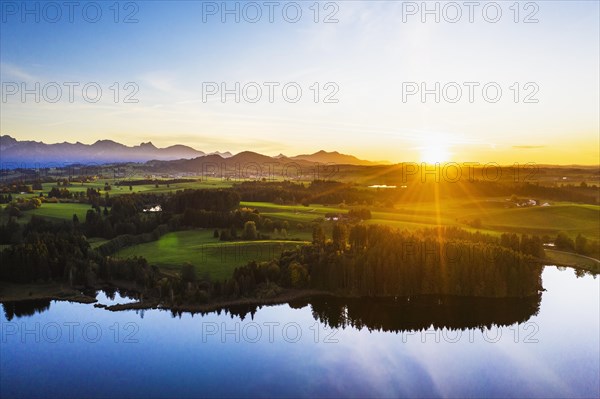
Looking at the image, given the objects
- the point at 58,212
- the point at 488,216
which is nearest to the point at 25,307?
the point at 58,212

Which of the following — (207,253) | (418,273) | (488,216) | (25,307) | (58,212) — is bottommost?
(25,307)

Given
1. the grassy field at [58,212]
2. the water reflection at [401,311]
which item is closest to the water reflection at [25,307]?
the water reflection at [401,311]

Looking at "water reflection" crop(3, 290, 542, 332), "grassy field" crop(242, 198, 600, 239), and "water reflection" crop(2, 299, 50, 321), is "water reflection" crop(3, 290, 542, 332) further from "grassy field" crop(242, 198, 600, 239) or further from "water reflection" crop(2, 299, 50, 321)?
"grassy field" crop(242, 198, 600, 239)

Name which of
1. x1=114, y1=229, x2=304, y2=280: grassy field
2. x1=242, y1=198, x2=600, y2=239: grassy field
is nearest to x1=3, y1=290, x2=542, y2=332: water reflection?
x1=114, y1=229, x2=304, y2=280: grassy field

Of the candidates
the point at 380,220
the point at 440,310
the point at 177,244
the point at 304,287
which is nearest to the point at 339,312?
the point at 304,287

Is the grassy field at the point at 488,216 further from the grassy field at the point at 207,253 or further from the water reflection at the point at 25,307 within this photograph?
the water reflection at the point at 25,307

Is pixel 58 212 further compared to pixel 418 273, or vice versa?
pixel 58 212

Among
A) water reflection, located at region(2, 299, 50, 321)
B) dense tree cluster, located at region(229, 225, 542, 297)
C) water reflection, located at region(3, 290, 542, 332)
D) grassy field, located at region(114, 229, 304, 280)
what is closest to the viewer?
water reflection, located at region(3, 290, 542, 332)

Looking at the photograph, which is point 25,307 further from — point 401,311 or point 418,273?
point 418,273
